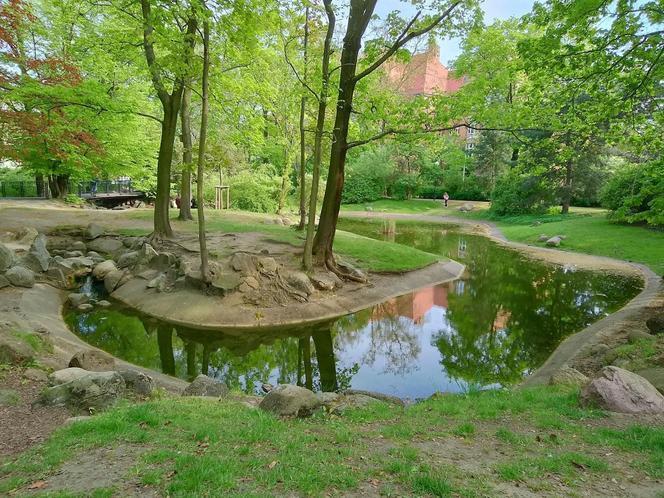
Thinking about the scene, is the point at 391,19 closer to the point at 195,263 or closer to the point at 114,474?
the point at 195,263

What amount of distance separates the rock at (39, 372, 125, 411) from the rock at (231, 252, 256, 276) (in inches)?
307

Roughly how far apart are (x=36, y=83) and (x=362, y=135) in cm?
1145

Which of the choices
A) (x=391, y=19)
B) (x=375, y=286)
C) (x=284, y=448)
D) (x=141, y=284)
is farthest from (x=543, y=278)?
(x=284, y=448)

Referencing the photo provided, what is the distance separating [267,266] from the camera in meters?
14.2

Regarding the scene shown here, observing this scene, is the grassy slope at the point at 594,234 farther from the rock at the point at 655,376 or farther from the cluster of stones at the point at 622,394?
the cluster of stones at the point at 622,394

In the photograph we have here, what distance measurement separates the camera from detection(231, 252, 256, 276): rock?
13836 mm

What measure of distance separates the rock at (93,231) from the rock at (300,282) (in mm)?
9733

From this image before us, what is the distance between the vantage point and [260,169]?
110 ft

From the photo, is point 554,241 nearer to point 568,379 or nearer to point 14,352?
point 568,379

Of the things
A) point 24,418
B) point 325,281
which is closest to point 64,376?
point 24,418

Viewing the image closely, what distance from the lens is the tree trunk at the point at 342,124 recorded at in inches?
530

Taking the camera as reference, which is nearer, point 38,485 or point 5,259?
point 38,485

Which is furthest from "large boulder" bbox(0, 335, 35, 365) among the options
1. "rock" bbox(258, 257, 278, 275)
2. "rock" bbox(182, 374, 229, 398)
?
"rock" bbox(258, 257, 278, 275)

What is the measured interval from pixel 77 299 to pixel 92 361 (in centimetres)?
595
